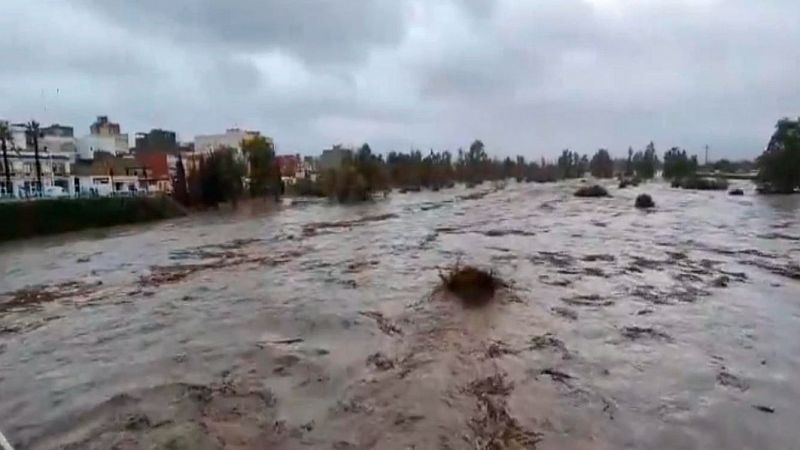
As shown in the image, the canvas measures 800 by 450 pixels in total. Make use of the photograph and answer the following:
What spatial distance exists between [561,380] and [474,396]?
1.54 meters

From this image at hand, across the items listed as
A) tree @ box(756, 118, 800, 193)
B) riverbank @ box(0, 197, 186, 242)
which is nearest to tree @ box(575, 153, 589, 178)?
tree @ box(756, 118, 800, 193)

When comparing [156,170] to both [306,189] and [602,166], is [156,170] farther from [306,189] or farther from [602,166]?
[602,166]

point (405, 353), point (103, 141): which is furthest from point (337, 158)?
point (405, 353)

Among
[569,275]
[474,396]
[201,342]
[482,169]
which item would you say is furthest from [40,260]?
[482,169]

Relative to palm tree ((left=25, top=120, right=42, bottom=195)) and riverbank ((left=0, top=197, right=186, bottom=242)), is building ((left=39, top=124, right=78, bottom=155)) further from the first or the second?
riverbank ((left=0, top=197, right=186, bottom=242))

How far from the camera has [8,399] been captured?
945cm

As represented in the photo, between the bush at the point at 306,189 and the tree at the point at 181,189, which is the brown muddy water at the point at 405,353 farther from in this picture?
the bush at the point at 306,189

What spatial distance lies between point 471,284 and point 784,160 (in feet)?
230

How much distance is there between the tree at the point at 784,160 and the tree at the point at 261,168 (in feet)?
193

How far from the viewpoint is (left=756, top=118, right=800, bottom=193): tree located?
70.9 metres

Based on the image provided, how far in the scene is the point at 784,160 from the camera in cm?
7150

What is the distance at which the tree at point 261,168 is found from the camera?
75.9m

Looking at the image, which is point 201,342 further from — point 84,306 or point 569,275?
point 569,275

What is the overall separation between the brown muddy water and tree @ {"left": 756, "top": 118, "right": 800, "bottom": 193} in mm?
55465
